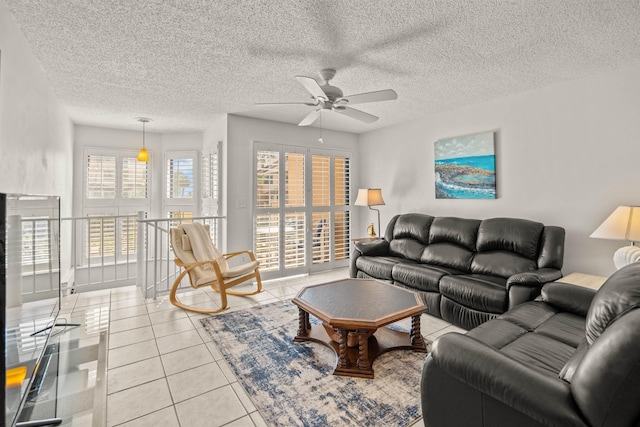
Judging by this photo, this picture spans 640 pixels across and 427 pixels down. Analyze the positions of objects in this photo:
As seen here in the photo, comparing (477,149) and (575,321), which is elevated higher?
(477,149)

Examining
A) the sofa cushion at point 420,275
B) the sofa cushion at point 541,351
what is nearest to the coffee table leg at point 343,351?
the sofa cushion at point 541,351

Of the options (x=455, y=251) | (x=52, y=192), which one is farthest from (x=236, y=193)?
(x=455, y=251)

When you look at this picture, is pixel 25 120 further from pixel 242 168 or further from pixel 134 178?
pixel 134 178

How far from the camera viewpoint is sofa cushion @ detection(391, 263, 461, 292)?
3.30 m

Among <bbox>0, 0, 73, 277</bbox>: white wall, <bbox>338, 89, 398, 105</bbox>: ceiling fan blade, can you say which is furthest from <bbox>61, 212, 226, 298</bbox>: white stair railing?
<bbox>338, 89, 398, 105</bbox>: ceiling fan blade

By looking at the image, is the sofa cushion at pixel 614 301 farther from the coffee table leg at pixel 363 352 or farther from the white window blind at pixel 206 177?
the white window blind at pixel 206 177

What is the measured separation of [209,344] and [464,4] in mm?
3266

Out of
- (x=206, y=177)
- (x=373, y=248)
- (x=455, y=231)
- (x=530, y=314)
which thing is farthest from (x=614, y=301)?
(x=206, y=177)

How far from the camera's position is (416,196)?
4883 millimetres

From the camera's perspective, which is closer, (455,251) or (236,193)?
(455,251)

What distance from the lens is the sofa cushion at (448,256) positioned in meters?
3.58

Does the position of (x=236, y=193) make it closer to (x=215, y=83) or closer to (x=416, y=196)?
(x=215, y=83)

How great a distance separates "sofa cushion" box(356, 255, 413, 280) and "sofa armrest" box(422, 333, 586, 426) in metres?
2.34

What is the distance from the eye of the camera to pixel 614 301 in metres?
1.44
